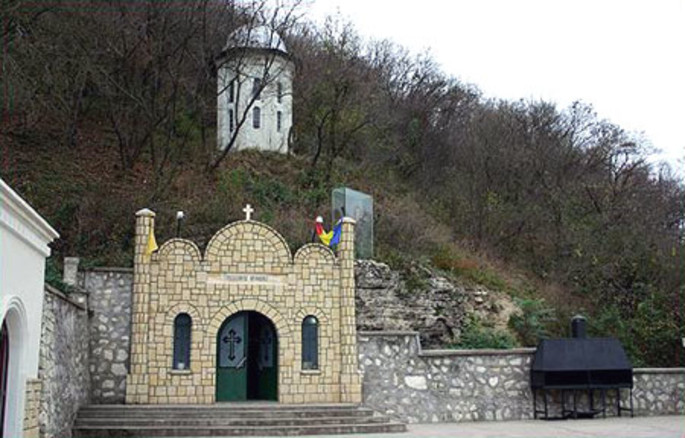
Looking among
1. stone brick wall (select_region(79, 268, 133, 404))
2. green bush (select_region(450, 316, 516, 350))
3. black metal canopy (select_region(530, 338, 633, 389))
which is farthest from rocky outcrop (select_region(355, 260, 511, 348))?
stone brick wall (select_region(79, 268, 133, 404))

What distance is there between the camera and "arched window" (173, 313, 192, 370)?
15.8 metres

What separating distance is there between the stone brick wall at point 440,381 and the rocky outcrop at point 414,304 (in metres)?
2.70

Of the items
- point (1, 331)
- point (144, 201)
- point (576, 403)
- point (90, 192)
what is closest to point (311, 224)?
point (144, 201)

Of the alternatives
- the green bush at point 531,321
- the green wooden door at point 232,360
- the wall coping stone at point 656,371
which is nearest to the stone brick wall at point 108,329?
the green wooden door at point 232,360

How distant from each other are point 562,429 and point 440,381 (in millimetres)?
3081

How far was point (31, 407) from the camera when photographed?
9.82 meters

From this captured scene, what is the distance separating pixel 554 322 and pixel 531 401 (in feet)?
17.1

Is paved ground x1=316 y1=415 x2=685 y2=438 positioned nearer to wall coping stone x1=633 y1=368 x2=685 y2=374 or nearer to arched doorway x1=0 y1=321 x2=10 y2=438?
wall coping stone x1=633 y1=368 x2=685 y2=374

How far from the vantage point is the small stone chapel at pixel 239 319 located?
15.7m

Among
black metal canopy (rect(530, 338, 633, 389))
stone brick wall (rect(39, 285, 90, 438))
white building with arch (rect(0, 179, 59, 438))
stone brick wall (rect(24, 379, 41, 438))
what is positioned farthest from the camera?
black metal canopy (rect(530, 338, 633, 389))

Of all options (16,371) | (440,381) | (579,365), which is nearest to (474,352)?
(440,381)

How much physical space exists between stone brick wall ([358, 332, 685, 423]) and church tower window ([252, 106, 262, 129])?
47.8 feet

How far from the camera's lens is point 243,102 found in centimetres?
2858

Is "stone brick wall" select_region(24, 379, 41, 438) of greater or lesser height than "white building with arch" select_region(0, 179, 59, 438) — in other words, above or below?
below
